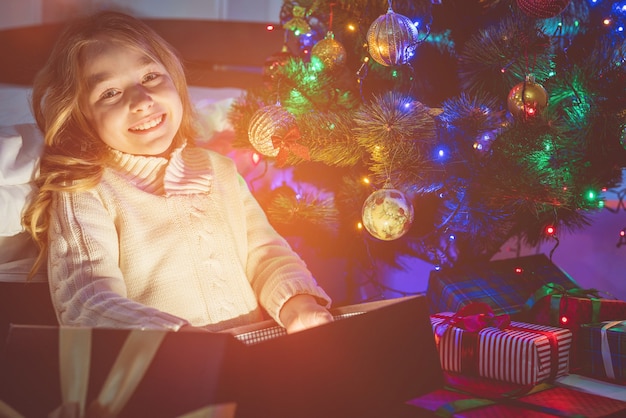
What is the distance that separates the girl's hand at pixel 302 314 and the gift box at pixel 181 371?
0.24 meters

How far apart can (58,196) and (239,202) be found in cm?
37

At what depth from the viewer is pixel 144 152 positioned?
125 centimetres

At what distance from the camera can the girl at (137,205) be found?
1.13 metres

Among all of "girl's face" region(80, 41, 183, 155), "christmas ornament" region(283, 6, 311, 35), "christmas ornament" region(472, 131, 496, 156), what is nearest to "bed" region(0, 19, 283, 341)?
"girl's face" region(80, 41, 183, 155)

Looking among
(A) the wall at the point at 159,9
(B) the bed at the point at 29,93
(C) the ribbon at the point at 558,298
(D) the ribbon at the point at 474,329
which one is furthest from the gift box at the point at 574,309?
(A) the wall at the point at 159,9

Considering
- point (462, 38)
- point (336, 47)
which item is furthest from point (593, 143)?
point (336, 47)

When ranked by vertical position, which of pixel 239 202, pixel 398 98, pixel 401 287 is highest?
pixel 398 98

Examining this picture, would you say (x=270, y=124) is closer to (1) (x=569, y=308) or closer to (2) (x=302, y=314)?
(2) (x=302, y=314)

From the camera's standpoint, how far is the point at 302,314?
1149mm

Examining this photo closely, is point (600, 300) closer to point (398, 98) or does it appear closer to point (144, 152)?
point (398, 98)

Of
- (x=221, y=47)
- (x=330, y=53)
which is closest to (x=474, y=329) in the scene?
(x=330, y=53)

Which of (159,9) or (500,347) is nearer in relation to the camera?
(500,347)

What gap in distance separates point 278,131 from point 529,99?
0.52 m

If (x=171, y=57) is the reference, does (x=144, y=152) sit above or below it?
below
